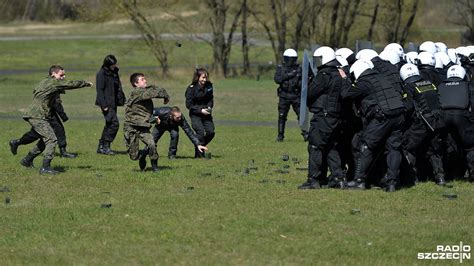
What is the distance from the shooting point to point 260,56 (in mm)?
59969

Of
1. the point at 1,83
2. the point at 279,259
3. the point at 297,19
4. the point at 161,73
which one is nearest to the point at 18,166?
the point at 279,259

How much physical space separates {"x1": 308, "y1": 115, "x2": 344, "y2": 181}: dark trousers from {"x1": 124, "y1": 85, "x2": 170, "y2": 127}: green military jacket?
282cm

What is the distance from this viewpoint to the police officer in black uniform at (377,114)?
44.8 feet

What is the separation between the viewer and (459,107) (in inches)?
586

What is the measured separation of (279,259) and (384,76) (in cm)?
501

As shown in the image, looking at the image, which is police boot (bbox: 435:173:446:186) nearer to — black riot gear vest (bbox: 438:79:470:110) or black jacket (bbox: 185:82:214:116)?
black riot gear vest (bbox: 438:79:470:110)

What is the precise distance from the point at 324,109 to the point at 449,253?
4464mm

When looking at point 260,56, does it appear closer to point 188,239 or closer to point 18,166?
point 18,166

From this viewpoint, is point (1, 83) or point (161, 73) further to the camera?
point (161, 73)

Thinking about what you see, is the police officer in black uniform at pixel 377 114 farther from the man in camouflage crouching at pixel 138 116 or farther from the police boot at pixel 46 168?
the police boot at pixel 46 168

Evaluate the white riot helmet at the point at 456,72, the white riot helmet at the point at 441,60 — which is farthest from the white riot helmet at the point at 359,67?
the white riot helmet at the point at 441,60

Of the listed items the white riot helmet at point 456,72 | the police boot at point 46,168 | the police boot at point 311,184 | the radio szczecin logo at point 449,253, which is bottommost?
the police boot at point 46,168

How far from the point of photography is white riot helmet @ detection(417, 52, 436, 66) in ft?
50.9

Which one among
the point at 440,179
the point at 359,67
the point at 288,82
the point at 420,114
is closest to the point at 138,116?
the point at 359,67
